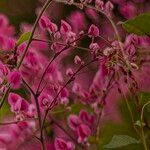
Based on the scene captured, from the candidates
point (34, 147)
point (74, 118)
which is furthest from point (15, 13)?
point (74, 118)

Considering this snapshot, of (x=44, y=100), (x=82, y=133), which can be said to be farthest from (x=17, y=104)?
(x=82, y=133)

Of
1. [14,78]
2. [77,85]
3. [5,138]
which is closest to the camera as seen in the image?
[14,78]

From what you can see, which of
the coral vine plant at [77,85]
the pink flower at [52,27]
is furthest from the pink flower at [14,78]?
the pink flower at [52,27]

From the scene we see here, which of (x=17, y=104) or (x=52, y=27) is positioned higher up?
(x=52, y=27)

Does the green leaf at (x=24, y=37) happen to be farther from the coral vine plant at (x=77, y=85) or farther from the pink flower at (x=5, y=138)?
the pink flower at (x=5, y=138)

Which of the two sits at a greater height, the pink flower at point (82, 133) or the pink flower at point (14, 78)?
the pink flower at point (14, 78)

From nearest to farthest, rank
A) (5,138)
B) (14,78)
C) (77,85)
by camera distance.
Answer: (14,78), (5,138), (77,85)

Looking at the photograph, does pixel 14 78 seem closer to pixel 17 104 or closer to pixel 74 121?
pixel 17 104

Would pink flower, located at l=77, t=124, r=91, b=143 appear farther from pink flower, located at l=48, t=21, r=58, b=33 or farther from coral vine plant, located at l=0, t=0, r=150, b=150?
pink flower, located at l=48, t=21, r=58, b=33
